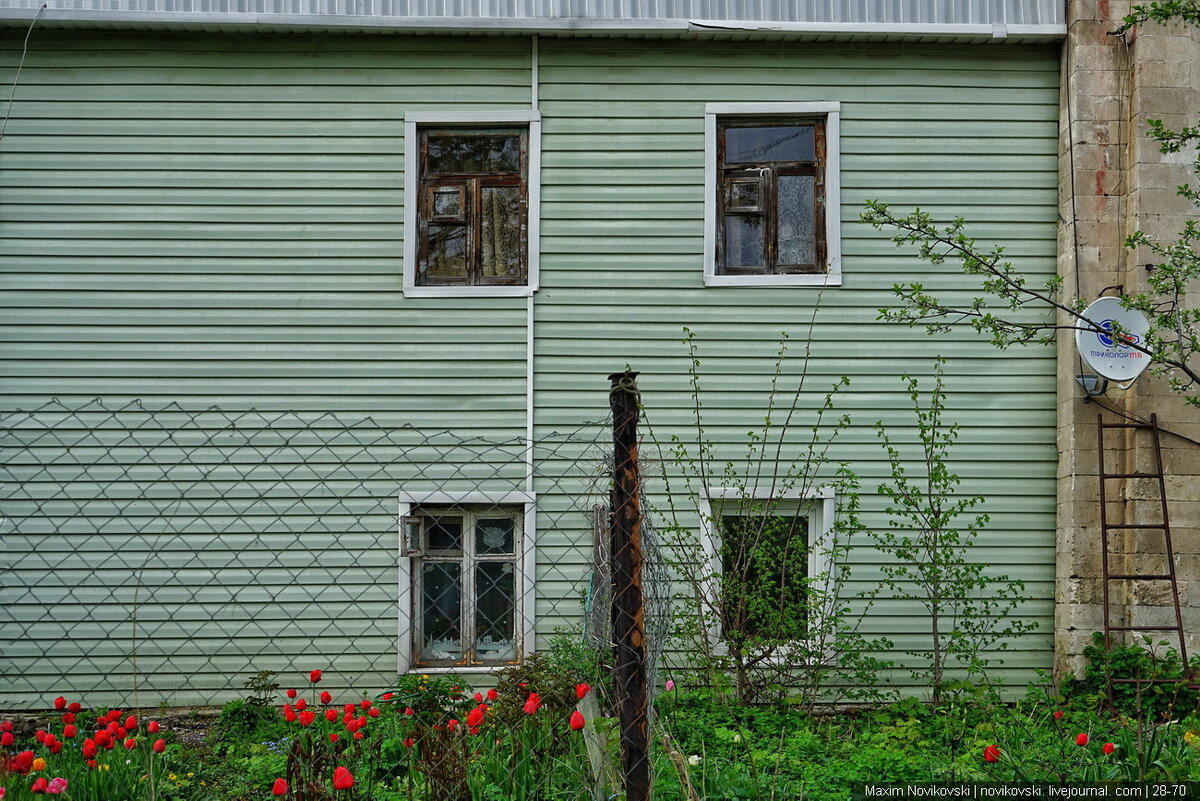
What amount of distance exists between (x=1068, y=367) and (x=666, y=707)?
4.24m

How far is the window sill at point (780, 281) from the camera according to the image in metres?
8.46

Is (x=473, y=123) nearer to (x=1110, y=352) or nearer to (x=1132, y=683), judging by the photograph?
(x=1110, y=352)

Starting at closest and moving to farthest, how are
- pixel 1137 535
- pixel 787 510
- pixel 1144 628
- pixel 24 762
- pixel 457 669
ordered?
1. pixel 24 762
2. pixel 1144 628
3. pixel 1137 535
4. pixel 457 669
5. pixel 787 510

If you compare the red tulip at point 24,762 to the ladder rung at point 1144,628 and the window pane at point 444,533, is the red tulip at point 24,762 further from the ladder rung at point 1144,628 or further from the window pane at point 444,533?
the ladder rung at point 1144,628

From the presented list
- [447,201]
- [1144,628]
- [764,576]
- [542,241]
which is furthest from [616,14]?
[1144,628]

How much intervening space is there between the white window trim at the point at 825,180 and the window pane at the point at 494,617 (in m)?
2.80

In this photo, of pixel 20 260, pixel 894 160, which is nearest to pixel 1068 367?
pixel 894 160

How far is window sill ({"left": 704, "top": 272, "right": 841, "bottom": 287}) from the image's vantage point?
27.8ft

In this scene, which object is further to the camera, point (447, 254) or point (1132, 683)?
point (447, 254)

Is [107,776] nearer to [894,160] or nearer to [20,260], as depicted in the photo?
[20,260]

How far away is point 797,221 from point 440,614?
4.15 metres

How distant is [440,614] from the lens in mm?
8508

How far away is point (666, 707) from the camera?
6.25 metres

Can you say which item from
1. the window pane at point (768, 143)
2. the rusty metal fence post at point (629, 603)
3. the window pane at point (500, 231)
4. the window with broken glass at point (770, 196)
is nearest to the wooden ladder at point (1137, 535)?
the window with broken glass at point (770, 196)
